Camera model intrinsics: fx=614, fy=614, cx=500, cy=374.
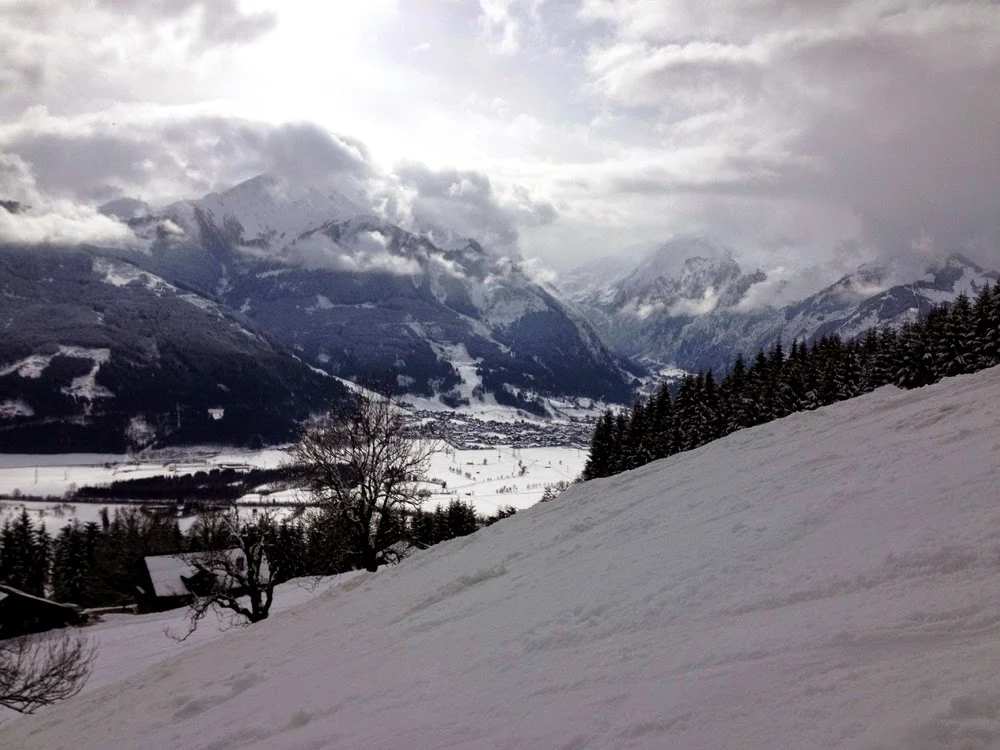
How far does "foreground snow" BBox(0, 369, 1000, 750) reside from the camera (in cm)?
450

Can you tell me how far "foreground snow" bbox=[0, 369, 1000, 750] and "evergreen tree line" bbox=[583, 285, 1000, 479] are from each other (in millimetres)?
26674

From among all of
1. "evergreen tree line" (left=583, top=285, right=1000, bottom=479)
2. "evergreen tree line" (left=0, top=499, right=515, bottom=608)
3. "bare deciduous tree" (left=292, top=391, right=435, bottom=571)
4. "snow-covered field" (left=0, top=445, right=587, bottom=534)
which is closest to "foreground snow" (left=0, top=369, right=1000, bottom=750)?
"bare deciduous tree" (left=292, top=391, right=435, bottom=571)

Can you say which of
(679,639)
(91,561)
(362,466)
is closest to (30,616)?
(362,466)

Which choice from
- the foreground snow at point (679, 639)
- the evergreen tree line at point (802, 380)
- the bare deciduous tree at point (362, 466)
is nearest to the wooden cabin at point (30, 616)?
the bare deciduous tree at point (362, 466)

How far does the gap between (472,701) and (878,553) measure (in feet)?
16.4

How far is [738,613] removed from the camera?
6.79 meters

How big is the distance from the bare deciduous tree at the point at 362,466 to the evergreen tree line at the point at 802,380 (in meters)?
29.4

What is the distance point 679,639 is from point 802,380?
47.6 meters

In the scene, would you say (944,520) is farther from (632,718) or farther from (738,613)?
(632,718)

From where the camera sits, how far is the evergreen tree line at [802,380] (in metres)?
36.7

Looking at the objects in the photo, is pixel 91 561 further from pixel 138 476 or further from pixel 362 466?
pixel 138 476

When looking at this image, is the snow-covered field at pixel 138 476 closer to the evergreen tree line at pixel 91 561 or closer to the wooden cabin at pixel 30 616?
the evergreen tree line at pixel 91 561


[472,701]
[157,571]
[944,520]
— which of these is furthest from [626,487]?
[157,571]

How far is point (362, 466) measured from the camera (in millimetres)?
23484
